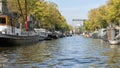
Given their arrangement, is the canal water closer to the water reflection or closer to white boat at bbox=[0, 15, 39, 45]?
the water reflection

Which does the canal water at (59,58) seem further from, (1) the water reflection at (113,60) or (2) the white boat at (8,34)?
(2) the white boat at (8,34)

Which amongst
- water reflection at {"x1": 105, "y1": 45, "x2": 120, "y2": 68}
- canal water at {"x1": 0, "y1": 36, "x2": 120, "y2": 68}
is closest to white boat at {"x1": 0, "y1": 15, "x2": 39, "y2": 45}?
canal water at {"x1": 0, "y1": 36, "x2": 120, "y2": 68}

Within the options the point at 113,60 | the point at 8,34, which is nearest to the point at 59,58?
the point at 113,60

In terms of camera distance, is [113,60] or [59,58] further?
[59,58]

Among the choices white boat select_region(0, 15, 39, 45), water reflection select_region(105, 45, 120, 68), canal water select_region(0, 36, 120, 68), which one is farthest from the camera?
white boat select_region(0, 15, 39, 45)

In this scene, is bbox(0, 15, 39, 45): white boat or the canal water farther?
bbox(0, 15, 39, 45): white boat

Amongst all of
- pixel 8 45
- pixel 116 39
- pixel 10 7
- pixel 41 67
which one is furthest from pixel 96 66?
pixel 10 7

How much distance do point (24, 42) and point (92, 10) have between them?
4162 inches

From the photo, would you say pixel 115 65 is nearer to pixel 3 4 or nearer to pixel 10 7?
pixel 10 7

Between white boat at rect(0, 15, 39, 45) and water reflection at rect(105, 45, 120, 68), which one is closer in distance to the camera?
water reflection at rect(105, 45, 120, 68)

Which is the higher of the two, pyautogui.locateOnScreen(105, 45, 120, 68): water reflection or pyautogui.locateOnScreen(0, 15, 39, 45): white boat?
pyautogui.locateOnScreen(0, 15, 39, 45): white boat

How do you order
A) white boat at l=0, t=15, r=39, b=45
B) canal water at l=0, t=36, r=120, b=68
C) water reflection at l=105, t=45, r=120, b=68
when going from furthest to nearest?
white boat at l=0, t=15, r=39, b=45 < canal water at l=0, t=36, r=120, b=68 < water reflection at l=105, t=45, r=120, b=68

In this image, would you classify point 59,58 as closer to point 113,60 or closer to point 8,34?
point 113,60

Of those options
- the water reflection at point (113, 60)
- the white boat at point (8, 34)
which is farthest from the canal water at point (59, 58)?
the white boat at point (8, 34)
